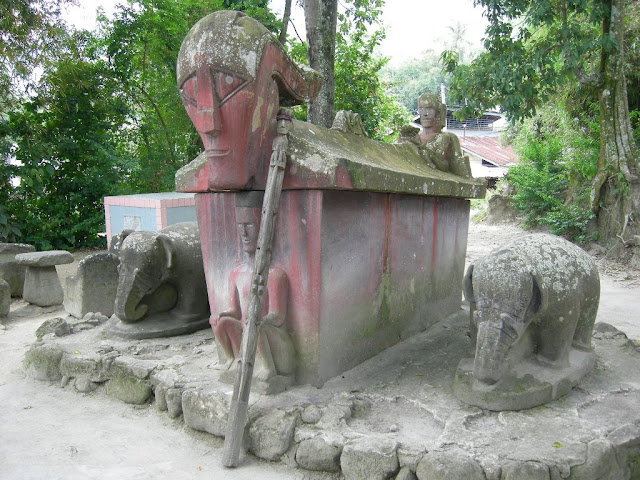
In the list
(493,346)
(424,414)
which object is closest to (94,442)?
(424,414)

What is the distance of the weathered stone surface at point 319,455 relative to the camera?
2398 mm

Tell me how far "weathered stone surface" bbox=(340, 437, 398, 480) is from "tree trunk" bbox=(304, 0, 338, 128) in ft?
17.0

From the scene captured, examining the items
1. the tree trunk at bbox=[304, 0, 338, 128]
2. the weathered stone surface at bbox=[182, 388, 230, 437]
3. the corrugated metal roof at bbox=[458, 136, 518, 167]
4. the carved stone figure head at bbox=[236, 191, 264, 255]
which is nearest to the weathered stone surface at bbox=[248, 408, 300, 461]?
the weathered stone surface at bbox=[182, 388, 230, 437]

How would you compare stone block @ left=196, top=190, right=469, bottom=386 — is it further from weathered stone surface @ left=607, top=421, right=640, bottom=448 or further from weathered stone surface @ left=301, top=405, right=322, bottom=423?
weathered stone surface @ left=607, top=421, right=640, bottom=448

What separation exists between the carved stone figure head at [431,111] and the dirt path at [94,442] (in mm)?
3177

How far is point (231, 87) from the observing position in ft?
8.57

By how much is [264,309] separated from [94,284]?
2.98 m

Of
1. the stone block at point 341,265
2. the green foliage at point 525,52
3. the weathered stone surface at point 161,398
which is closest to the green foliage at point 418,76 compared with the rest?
the green foliage at point 525,52

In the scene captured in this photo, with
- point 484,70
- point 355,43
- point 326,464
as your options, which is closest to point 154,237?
point 326,464

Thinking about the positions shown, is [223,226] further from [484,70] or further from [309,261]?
[484,70]

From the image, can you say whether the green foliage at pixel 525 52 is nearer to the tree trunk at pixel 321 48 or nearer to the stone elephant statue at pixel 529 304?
the tree trunk at pixel 321 48

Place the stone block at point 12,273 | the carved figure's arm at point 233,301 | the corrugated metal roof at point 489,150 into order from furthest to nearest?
the corrugated metal roof at point 489,150 → the stone block at point 12,273 → the carved figure's arm at point 233,301

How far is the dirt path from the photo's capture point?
2512mm

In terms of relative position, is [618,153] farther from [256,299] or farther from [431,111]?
[256,299]
